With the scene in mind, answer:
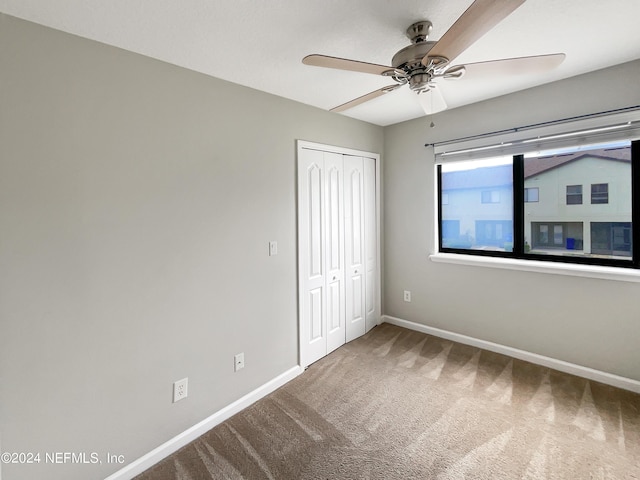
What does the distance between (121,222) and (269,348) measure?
143 centimetres

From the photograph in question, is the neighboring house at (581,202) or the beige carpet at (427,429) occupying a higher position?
the neighboring house at (581,202)

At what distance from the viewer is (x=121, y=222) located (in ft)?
5.36

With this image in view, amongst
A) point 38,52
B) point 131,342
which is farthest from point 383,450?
point 38,52

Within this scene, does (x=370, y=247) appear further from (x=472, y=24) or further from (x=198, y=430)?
(x=472, y=24)

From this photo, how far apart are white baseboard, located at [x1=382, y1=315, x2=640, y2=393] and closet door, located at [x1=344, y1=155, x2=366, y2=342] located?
2.07 ft

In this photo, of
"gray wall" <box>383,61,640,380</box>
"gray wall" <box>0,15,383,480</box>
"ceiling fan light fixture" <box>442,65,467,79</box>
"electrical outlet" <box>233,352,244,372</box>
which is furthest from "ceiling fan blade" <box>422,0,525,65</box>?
"electrical outlet" <box>233,352,244,372</box>

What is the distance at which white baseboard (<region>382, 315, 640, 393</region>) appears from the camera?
226cm

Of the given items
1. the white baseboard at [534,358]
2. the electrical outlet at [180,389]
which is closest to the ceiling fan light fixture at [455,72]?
the electrical outlet at [180,389]

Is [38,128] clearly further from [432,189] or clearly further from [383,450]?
[432,189]

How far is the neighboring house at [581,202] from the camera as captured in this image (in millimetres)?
2312

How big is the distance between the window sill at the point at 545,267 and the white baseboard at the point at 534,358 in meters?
0.77

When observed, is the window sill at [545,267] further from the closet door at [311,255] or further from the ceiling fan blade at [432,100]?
the ceiling fan blade at [432,100]

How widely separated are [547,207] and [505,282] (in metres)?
0.76

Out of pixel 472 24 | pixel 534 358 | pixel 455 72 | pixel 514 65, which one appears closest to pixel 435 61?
pixel 455 72
